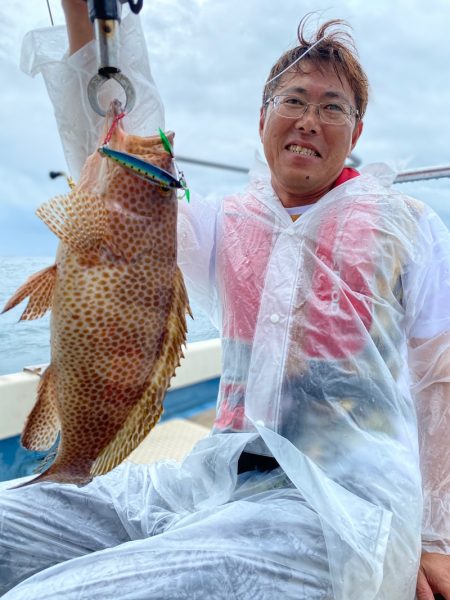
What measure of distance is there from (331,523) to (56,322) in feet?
3.34

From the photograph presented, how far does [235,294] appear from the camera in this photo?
2.03 metres

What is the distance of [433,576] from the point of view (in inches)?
69.0

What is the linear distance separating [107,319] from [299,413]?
32.0 inches

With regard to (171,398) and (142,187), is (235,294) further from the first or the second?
(171,398)

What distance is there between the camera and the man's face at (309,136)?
Answer: 6.54ft

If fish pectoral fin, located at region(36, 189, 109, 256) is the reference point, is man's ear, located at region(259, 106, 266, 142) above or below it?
above

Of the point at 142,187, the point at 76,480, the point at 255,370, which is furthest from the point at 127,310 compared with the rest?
the point at 255,370

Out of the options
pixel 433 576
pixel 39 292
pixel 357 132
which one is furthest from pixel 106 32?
pixel 433 576

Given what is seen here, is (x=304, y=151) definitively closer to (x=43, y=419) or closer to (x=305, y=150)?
(x=305, y=150)

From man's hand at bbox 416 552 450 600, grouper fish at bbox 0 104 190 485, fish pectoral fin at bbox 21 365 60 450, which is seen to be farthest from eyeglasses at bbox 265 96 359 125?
man's hand at bbox 416 552 450 600

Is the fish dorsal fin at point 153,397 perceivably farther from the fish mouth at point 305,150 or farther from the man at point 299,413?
the fish mouth at point 305,150

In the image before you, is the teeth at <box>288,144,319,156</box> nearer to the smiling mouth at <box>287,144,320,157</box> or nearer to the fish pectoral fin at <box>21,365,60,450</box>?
the smiling mouth at <box>287,144,320,157</box>

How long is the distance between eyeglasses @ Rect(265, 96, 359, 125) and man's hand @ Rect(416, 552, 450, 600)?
1652 millimetres

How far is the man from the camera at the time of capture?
1.54 m
